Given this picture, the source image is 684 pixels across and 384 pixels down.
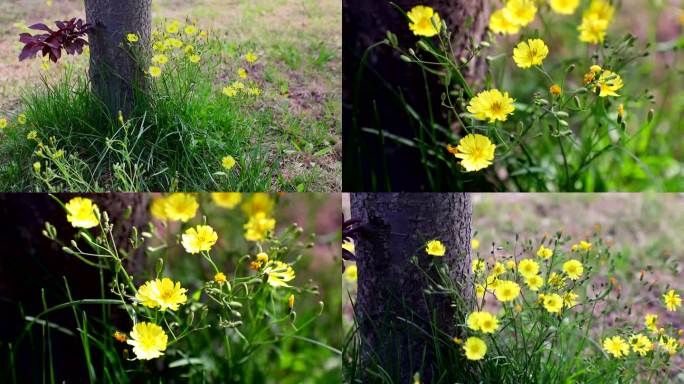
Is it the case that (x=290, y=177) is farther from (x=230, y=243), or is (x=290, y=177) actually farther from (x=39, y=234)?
(x=39, y=234)

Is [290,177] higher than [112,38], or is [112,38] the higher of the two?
[112,38]

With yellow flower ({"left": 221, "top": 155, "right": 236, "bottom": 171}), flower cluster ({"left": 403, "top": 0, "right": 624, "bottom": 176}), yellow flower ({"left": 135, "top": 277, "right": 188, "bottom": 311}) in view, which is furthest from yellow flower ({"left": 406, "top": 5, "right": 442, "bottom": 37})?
yellow flower ({"left": 135, "top": 277, "right": 188, "bottom": 311})

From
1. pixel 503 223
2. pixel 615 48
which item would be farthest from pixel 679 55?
pixel 503 223

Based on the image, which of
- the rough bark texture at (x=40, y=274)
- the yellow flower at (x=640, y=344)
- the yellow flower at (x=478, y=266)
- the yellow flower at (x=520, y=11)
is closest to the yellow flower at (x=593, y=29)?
the yellow flower at (x=520, y=11)

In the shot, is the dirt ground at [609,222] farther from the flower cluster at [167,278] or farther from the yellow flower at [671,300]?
the flower cluster at [167,278]

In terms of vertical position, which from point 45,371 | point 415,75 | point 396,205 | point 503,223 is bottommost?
point 45,371

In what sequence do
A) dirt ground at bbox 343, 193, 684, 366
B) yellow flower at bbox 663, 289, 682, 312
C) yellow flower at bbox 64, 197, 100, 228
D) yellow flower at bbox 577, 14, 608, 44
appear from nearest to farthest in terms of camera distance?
yellow flower at bbox 64, 197, 100, 228
yellow flower at bbox 663, 289, 682, 312
yellow flower at bbox 577, 14, 608, 44
dirt ground at bbox 343, 193, 684, 366

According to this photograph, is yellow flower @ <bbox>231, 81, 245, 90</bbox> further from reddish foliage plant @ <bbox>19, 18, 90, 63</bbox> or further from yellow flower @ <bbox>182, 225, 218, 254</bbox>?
yellow flower @ <bbox>182, 225, 218, 254</bbox>
